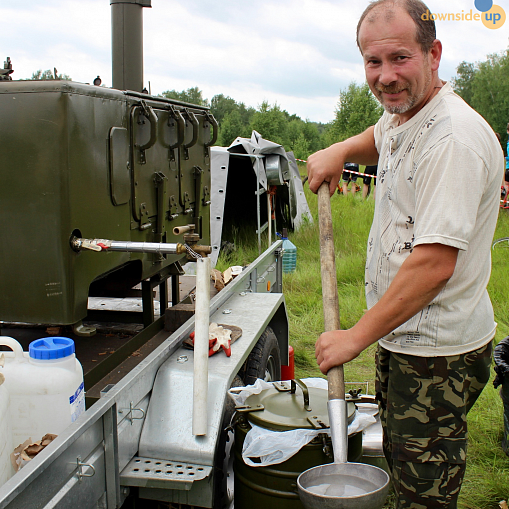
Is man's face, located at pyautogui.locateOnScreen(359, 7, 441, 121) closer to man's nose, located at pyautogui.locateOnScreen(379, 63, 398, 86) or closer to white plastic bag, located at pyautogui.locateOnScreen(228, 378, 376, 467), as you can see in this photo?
man's nose, located at pyautogui.locateOnScreen(379, 63, 398, 86)

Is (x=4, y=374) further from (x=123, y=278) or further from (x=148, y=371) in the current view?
(x=123, y=278)

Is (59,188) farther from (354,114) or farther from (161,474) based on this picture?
(354,114)

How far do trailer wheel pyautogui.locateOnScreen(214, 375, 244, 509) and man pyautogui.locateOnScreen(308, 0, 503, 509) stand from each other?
1.83 ft

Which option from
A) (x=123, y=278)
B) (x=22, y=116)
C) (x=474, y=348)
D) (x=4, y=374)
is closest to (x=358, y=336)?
(x=474, y=348)

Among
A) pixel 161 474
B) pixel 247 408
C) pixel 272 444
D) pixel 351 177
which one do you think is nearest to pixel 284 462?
pixel 272 444

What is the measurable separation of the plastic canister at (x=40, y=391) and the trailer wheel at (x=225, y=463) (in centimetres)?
60

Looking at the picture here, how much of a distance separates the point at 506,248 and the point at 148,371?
7.53 m

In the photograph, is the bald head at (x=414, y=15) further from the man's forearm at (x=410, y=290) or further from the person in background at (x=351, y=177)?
the person in background at (x=351, y=177)

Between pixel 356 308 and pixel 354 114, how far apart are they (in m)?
35.3

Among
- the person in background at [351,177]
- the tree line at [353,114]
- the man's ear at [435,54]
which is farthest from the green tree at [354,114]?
the man's ear at [435,54]

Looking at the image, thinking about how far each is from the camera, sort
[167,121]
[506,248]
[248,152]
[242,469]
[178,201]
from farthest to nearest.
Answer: [248,152], [506,248], [178,201], [167,121], [242,469]

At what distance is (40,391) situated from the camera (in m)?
1.74

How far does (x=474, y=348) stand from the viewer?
6.21ft

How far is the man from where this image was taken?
1.66 meters
